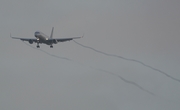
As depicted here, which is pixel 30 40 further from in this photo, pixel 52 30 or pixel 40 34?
pixel 52 30

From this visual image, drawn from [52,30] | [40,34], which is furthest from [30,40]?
[52,30]

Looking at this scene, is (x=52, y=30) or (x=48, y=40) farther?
(x=52, y=30)

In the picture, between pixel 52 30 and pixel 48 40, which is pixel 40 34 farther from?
pixel 52 30

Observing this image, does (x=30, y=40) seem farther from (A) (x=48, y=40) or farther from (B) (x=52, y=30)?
(B) (x=52, y=30)

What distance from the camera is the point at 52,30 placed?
163750 mm

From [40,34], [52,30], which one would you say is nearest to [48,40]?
[40,34]

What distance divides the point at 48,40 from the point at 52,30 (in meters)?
12.4

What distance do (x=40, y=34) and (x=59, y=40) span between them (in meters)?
5.16

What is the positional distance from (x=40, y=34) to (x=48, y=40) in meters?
2.08

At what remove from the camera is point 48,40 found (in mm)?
151625

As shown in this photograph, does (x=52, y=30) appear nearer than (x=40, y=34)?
No

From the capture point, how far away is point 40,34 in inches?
5940

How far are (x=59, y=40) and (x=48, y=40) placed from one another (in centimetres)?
345

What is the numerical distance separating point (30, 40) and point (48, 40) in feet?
11.9
